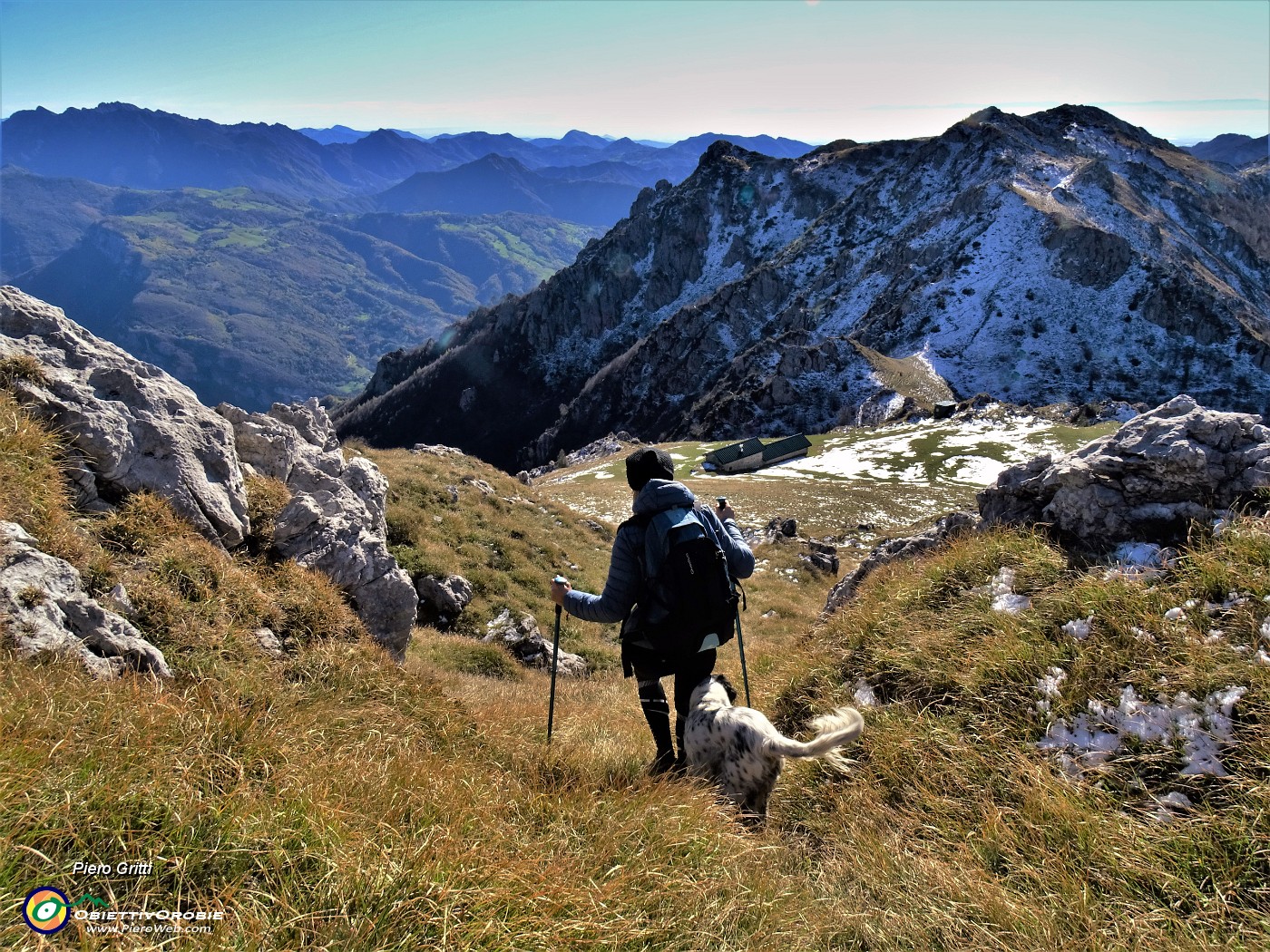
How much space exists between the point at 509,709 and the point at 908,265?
12212cm

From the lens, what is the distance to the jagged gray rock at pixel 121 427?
7.33 meters

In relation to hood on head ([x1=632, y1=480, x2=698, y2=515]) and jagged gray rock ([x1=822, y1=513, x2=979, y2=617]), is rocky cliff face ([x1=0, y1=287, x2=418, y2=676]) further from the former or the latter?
jagged gray rock ([x1=822, y1=513, x2=979, y2=617])

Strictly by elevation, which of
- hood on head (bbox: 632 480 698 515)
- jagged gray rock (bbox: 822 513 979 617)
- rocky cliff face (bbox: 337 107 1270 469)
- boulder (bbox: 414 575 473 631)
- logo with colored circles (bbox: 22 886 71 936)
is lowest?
boulder (bbox: 414 575 473 631)

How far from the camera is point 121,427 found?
7.64 meters

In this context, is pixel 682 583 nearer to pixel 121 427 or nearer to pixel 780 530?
pixel 121 427

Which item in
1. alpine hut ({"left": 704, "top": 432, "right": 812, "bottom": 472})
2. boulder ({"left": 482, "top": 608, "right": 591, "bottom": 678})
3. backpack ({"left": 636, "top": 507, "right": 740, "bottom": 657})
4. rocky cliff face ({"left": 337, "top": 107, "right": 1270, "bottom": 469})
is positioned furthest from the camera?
rocky cliff face ({"left": 337, "top": 107, "right": 1270, "bottom": 469})

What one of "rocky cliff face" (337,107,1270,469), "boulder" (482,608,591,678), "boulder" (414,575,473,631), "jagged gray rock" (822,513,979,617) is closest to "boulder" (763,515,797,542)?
"jagged gray rock" (822,513,979,617)

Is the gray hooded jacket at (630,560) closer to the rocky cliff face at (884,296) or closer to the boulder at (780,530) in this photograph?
the boulder at (780,530)

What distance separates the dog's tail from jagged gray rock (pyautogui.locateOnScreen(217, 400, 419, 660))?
571 cm

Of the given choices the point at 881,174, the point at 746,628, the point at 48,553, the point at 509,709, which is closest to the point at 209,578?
the point at 48,553

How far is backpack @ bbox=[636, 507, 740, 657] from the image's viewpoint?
5227mm

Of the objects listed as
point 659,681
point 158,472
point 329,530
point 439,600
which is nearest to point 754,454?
point 439,600

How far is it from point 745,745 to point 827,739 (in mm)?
716

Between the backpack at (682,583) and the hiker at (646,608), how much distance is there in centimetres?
6
